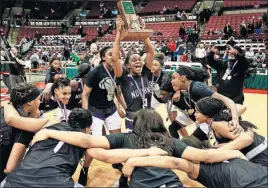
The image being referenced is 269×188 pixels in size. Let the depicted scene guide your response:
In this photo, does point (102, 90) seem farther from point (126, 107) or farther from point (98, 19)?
point (98, 19)

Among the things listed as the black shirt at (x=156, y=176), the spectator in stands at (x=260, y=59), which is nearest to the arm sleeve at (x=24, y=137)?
the black shirt at (x=156, y=176)

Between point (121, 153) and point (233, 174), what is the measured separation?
773 millimetres

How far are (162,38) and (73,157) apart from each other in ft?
63.1

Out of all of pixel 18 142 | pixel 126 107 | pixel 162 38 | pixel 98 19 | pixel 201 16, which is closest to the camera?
pixel 18 142

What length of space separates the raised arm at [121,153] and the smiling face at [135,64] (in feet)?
5.38

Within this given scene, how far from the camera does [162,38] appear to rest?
21109mm

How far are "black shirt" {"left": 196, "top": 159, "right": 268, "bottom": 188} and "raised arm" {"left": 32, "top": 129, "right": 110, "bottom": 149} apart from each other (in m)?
0.74

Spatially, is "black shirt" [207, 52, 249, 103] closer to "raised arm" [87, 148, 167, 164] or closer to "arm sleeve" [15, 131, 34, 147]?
"raised arm" [87, 148, 167, 164]

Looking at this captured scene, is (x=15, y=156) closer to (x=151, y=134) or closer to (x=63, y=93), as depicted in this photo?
(x=63, y=93)

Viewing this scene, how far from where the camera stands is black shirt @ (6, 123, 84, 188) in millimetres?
2209

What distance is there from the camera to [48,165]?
7.41 ft

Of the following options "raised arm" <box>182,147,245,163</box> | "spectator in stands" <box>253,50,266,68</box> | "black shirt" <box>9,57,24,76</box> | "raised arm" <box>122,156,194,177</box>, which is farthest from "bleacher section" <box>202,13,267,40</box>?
"raised arm" <box>122,156,194,177</box>

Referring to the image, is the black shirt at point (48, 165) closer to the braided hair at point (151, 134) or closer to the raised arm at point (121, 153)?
the raised arm at point (121, 153)

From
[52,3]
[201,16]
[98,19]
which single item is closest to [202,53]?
[201,16]
